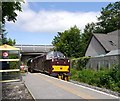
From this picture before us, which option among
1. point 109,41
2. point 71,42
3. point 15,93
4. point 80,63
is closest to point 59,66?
point 80,63

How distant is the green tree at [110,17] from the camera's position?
88375 millimetres

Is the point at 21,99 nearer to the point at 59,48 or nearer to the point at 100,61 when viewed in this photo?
the point at 100,61

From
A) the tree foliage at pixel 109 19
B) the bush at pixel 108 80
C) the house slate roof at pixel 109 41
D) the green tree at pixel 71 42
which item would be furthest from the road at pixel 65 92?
the tree foliage at pixel 109 19

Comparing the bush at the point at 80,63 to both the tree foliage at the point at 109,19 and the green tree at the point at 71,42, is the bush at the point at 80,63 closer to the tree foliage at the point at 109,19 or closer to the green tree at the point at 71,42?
the green tree at the point at 71,42

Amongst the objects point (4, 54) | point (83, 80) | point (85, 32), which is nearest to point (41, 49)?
point (85, 32)

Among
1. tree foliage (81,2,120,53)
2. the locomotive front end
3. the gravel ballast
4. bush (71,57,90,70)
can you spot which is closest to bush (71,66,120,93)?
the gravel ballast

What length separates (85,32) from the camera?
10344 cm

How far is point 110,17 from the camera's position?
3602 inches

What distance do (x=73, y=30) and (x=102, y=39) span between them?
572 inches

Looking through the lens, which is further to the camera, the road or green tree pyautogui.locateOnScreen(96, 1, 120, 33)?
green tree pyautogui.locateOnScreen(96, 1, 120, 33)

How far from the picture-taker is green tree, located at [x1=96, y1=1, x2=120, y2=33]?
88.4m

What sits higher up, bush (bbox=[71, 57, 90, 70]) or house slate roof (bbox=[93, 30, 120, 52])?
house slate roof (bbox=[93, 30, 120, 52])

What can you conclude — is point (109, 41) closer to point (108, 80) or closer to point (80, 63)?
point (80, 63)

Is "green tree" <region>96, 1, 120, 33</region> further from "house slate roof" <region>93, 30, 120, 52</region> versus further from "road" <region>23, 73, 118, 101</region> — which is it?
"road" <region>23, 73, 118, 101</region>
